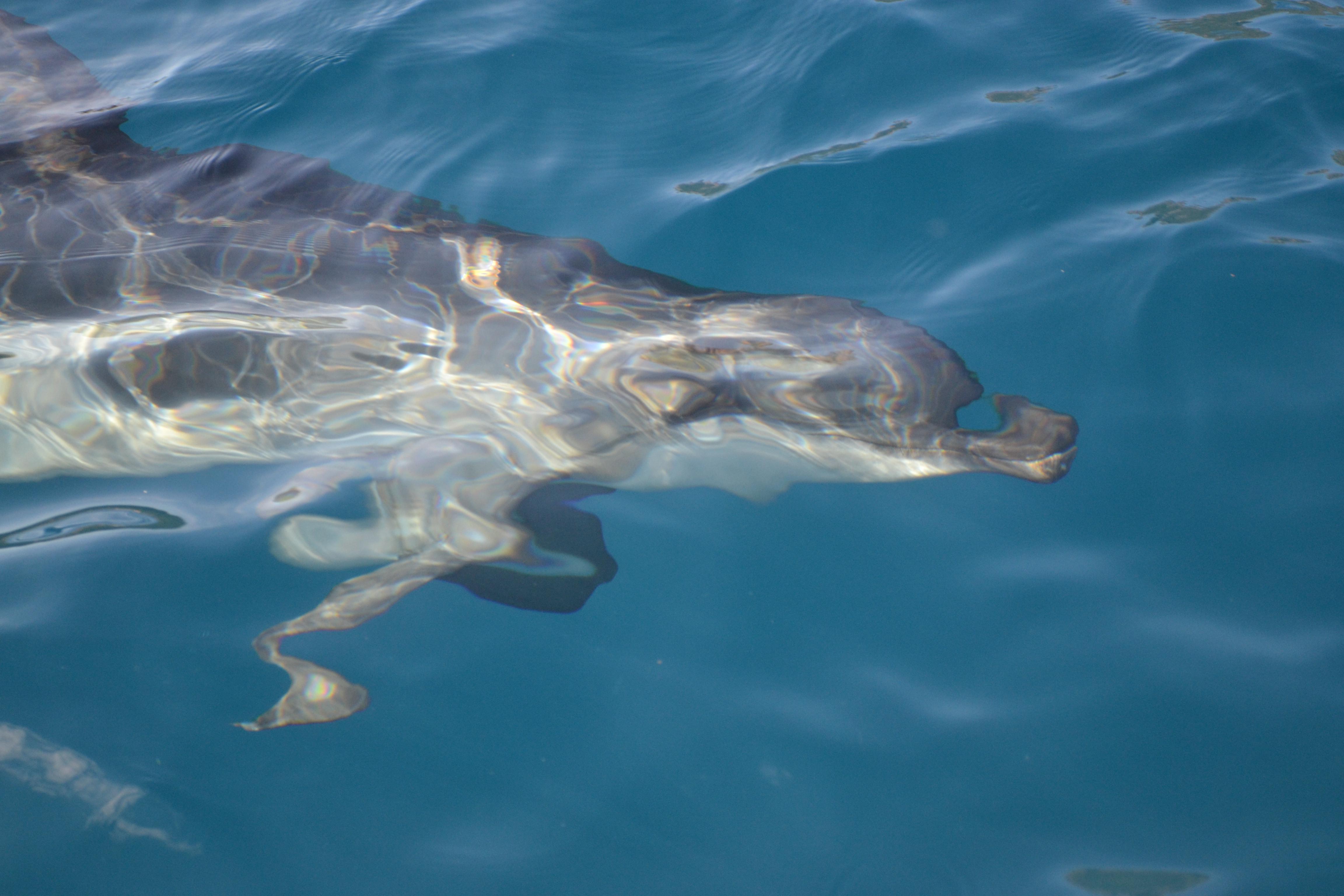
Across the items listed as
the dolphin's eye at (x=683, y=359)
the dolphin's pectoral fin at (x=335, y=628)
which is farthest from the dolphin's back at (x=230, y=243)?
the dolphin's pectoral fin at (x=335, y=628)

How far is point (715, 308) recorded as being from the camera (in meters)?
4.23

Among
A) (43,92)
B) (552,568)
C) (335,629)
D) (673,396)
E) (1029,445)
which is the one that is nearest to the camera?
(335,629)

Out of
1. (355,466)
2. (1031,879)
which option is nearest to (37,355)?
(355,466)

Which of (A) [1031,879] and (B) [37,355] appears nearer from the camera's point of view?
(A) [1031,879]

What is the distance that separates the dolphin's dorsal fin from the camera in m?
5.58

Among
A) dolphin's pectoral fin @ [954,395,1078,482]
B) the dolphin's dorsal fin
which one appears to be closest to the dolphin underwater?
dolphin's pectoral fin @ [954,395,1078,482]

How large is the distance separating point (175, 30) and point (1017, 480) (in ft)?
23.5

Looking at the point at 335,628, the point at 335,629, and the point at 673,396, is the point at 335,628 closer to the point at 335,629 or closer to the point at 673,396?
the point at 335,629

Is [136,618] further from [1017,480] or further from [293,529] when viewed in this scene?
[1017,480]

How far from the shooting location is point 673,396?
4.01 m

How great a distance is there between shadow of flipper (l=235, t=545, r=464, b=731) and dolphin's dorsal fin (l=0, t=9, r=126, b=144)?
4191mm

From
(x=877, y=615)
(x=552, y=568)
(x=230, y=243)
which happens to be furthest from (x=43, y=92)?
(x=877, y=615)

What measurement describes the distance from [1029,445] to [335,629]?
278 centimetres

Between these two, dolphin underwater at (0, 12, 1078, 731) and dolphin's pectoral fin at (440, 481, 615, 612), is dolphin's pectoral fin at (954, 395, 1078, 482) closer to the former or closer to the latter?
dolphin underwater at (0, 12, 1078, 731)
